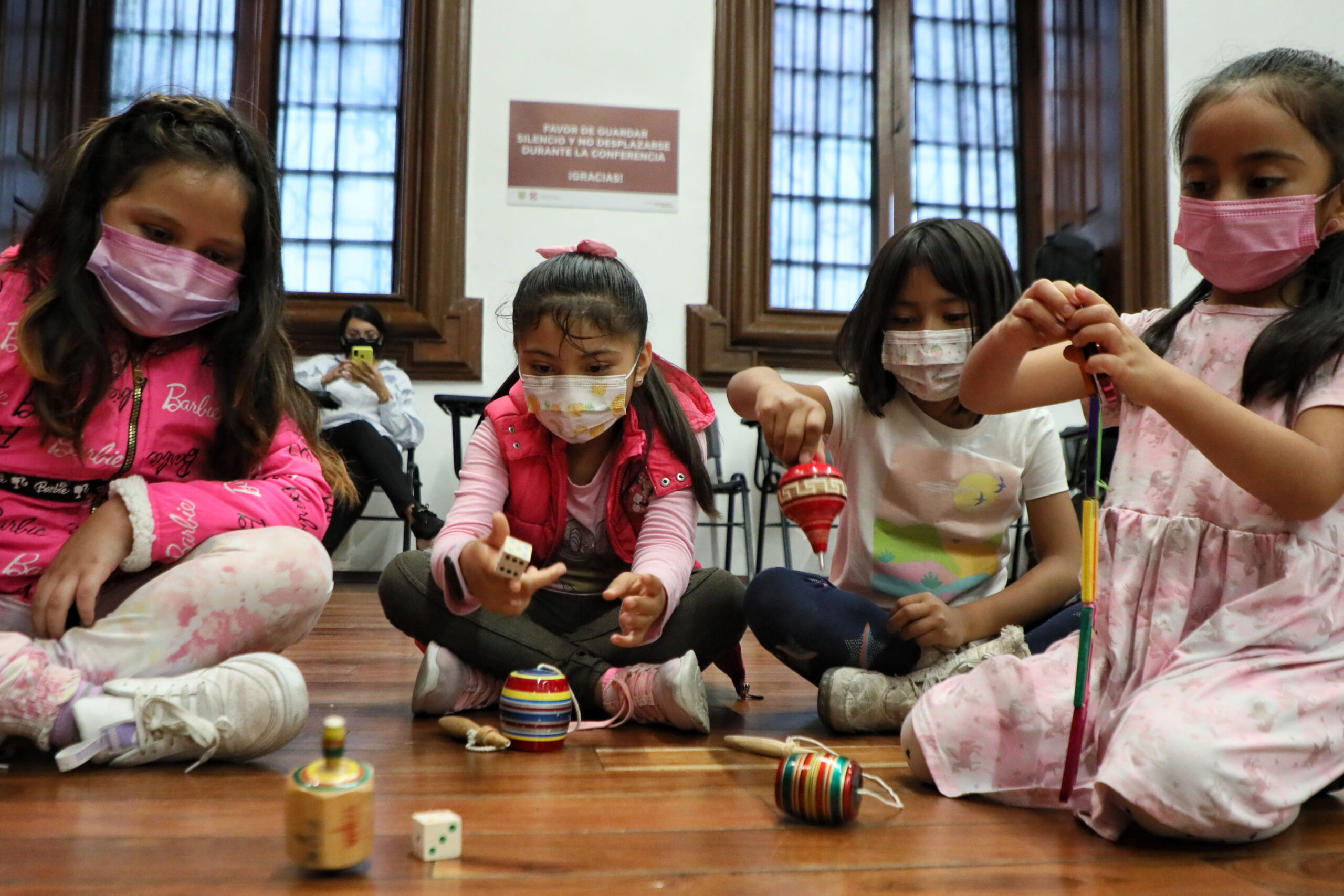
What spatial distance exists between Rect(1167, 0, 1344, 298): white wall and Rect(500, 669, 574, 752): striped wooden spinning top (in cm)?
361

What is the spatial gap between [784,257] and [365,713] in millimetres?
3097

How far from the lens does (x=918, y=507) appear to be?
4.66ft

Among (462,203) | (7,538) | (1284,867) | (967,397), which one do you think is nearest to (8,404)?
(7,538)

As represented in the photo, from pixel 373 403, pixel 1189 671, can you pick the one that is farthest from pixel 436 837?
pixel 373 403

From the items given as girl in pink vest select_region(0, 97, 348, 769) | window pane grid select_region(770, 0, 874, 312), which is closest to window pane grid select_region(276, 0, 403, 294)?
window pane grid select_region(770, 0, 874, 312)

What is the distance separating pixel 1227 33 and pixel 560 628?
13.2 ft

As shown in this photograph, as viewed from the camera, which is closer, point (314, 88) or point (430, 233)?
point (430, 233)

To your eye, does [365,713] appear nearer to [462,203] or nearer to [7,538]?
[7,538]

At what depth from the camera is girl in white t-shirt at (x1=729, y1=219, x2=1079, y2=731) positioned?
129cm

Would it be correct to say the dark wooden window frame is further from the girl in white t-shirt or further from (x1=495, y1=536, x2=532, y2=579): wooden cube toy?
(x1=495, y1=536, x2=532, y2=579): wooden cube toy

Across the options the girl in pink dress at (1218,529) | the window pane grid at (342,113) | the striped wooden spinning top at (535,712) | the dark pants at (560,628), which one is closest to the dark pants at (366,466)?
the window pane grid at (342,113)

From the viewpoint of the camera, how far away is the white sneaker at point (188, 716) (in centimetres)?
98

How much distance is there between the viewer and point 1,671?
0.96m

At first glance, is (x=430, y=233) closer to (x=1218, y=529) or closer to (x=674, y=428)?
(x=674, y=428)
